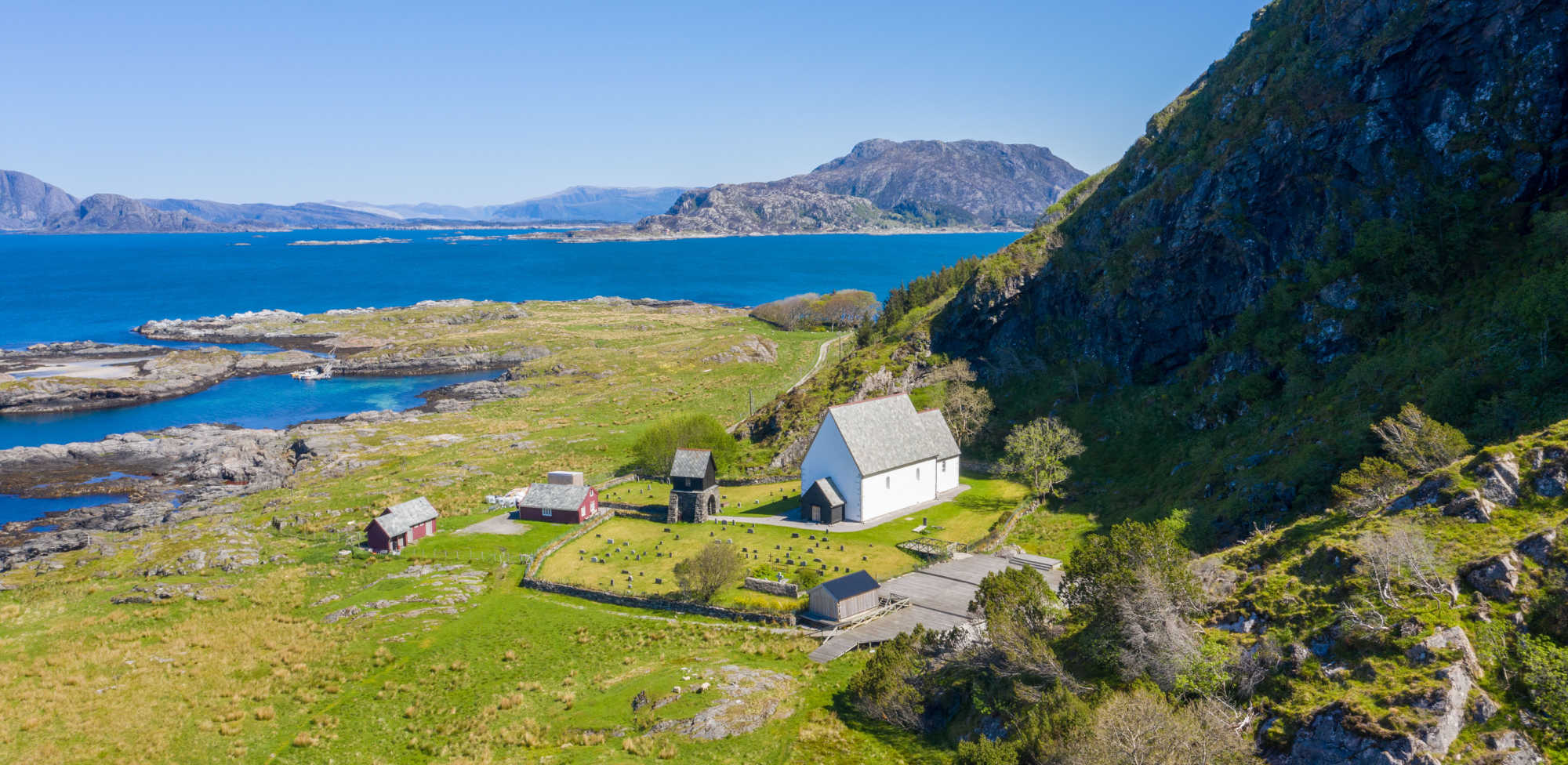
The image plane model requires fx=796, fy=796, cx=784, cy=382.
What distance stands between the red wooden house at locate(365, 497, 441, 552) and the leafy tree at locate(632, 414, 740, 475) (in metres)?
20.1

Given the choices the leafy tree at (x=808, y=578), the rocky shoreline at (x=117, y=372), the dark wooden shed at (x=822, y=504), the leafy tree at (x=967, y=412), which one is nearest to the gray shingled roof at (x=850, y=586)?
the leafy tree at (x=808, y=578)

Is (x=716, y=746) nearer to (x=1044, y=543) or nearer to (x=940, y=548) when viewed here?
(x=940, y=548)

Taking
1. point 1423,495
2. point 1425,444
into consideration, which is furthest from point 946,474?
point 1423,495

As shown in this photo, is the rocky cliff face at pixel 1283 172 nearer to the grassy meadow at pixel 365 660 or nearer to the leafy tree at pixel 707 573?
the grassy meadow at pixel 365 660

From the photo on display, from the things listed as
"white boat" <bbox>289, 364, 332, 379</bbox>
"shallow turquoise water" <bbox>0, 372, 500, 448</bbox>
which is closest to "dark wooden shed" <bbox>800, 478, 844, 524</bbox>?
"shallow turquoise water" <bbox>0, 372, 500, 448</bbox>

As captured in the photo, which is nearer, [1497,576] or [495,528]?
[1497,576]

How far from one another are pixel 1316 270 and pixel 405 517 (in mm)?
72402

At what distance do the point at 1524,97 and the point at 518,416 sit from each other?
106616 millimetres

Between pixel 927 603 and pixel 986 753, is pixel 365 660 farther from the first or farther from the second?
pixel 986 753

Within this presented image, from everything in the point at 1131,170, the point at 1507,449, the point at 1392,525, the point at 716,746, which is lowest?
the point at 716,746

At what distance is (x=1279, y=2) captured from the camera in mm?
89938

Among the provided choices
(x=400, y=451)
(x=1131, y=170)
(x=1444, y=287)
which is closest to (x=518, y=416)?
(x=400, y=451)

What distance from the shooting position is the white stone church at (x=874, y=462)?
64.0m

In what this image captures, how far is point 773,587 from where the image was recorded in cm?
5038
